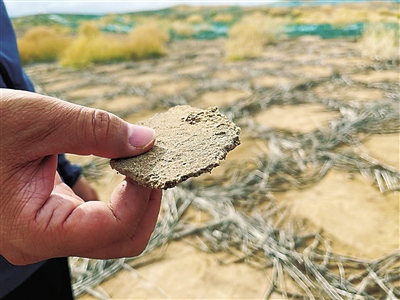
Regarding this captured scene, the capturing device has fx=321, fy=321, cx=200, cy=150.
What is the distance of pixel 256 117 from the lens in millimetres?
3061

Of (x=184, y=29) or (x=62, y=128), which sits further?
(x=184, y=29)

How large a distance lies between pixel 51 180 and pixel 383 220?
1.51 meters

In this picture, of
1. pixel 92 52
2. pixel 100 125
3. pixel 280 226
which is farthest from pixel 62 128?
pixel 92 52

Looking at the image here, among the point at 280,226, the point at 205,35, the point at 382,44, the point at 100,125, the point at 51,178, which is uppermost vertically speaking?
the point at 100,125

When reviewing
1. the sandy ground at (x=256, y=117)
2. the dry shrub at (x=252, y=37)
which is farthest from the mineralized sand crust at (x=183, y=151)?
the dry shrub at (x=252, y=37)

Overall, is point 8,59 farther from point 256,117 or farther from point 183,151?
point 256,117

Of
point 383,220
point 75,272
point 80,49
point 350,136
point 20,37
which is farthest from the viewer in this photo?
point 20,37

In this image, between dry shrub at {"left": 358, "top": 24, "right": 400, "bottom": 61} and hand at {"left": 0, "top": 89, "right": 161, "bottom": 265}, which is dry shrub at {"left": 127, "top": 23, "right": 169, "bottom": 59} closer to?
dry shrub at {"left": 358, "top": 24, "right": 400, "bottom": 61}

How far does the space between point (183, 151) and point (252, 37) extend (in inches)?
287

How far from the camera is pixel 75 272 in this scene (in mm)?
1457

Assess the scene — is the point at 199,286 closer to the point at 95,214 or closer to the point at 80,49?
the point at 95,214

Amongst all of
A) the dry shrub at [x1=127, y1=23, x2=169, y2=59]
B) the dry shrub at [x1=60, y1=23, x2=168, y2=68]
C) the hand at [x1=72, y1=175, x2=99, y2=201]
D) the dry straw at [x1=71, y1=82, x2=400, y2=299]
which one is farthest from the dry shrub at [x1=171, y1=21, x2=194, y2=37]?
the hand at [x1=72, y1=175, x2=99, y2=201]

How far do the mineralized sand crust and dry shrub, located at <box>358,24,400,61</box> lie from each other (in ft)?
16.1

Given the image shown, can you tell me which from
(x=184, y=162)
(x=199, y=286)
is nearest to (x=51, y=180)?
(x=184, y=162)
